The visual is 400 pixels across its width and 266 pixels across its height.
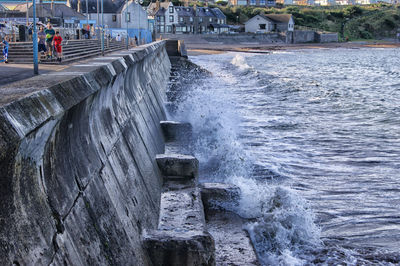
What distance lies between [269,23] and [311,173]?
4381 inches

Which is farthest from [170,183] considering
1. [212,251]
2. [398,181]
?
[398,181]

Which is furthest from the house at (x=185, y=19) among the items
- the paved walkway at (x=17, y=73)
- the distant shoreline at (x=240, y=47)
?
the paved walkway at (x=17, y=73)

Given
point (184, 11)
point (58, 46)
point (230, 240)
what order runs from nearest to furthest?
1. point (230, 240)
2. point (58, 46)
3. point (184, 11)

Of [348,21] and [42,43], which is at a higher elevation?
[348,21]

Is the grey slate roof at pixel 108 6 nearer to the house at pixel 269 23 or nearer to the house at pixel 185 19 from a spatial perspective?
the house at pixel 185 19

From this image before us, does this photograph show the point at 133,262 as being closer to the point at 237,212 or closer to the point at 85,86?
the point at 85,86

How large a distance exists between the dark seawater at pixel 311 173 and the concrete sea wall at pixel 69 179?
2301 mm

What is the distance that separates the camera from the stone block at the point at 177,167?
791 cm

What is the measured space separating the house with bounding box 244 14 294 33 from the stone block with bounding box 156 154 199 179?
111 metres

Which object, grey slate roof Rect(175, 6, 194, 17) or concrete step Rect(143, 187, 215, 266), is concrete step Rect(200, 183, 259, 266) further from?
grey slate roof Rect(175, 6, 194, 17)

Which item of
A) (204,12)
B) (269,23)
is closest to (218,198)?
(204,12)

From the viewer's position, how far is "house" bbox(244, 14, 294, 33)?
387 ft

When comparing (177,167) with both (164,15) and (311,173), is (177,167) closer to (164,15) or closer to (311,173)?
(311,173)

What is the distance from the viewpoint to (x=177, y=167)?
789cm
